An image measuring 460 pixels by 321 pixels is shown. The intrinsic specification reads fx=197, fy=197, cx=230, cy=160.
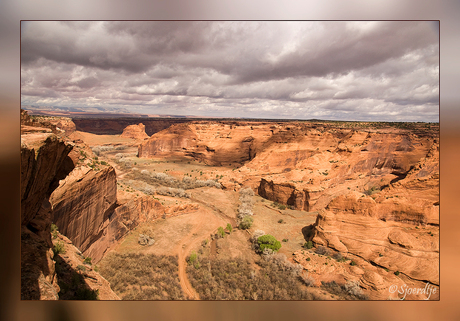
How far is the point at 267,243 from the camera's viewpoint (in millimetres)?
10992

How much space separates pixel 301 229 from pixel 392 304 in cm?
733

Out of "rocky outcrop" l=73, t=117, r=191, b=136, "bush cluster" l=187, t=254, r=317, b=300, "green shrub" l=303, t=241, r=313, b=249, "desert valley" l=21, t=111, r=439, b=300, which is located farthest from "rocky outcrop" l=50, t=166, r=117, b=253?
"rocky outcrop" l=73, t=117, r=191, b=136

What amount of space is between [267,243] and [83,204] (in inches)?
352

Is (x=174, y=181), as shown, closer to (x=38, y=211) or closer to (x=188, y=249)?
(x=188, y=249)

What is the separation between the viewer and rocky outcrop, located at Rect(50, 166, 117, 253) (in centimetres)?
661

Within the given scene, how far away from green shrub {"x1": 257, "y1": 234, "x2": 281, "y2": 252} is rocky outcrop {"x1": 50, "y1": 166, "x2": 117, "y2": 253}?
7.88 meters

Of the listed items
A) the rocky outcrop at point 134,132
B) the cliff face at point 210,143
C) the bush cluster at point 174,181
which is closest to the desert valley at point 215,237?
the bush cluster at point 174,181

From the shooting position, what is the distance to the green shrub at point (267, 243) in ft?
34.5

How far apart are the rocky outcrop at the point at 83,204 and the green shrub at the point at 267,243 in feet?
25.8

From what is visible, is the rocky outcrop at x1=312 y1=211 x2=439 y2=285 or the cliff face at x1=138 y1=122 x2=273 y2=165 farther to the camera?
the cliff face at x1=138 y1=122 x2=273 y2=165

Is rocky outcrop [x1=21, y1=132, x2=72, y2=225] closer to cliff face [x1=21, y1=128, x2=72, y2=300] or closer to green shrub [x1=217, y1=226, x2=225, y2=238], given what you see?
cliff face [x1=21, y1=128, x2=72, y2=300]

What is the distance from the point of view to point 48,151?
4.43 meters
